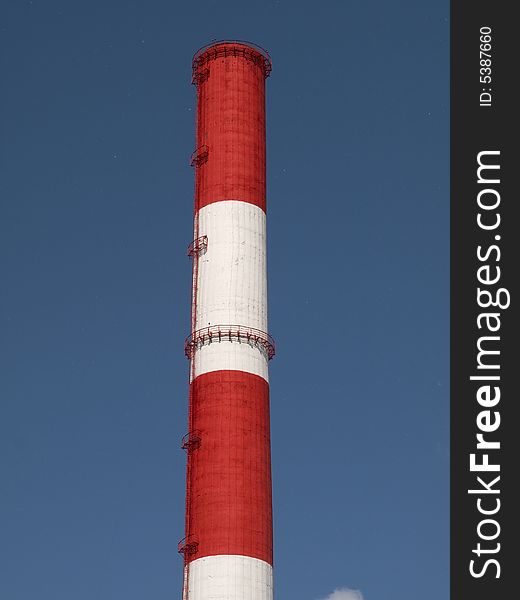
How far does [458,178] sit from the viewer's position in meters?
49.0

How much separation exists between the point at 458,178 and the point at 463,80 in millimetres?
4595

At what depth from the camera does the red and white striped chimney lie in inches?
2359

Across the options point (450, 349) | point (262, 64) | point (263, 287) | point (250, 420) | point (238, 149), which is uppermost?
point (262, 64)

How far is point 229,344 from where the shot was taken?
6300 cm

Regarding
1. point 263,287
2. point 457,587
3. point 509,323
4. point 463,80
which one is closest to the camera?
point 457,587

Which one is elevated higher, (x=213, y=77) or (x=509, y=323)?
(x=213, y=77)

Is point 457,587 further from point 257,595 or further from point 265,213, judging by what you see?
point 265,213

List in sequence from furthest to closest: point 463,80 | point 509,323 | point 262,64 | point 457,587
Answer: point 262,64, point 463,80, point 509,323, point 457,587

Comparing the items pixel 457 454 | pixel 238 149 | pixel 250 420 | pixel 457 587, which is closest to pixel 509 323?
pixel 457 454

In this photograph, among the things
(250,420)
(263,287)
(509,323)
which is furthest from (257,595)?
(509,323)

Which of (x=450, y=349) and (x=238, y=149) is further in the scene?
(x=238, y=149)

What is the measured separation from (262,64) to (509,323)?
2724cm

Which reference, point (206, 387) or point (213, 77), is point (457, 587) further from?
point (213, 77)

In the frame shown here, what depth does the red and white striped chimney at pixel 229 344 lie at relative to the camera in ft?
197
